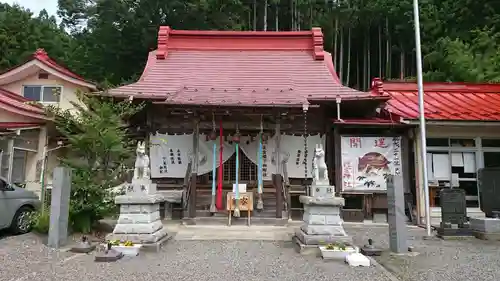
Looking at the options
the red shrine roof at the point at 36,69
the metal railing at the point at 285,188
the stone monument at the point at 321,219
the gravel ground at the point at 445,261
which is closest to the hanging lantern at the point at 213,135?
the metal railing at the point at 285,188

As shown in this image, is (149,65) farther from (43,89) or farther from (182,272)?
(182,272)

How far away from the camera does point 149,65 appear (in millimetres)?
14273

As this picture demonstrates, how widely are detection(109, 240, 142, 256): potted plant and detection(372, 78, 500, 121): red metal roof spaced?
8.59 metres

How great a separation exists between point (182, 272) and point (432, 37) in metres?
24.9

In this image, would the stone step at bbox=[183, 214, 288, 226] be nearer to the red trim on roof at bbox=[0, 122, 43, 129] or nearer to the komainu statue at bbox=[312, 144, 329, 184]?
the komainu statue at bbox=[312, 144, 329, 184]

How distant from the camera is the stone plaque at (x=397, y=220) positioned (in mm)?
7117

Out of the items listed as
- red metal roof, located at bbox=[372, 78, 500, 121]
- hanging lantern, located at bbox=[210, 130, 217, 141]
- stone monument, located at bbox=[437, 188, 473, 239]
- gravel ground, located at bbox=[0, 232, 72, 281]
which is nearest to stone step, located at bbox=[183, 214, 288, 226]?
hanging lantern, located at bbox=[210, 130, 217, 141]

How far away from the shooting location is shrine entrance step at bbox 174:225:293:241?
8.71 m

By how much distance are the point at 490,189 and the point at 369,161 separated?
10.9 feet

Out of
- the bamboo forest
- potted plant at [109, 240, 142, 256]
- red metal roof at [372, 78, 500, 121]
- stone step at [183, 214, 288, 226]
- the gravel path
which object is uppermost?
the bamboo forest

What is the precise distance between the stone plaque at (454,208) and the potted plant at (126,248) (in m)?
7.24

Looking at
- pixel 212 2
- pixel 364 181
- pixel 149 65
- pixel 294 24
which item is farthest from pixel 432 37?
pixel 149 65

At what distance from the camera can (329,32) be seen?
28797 mm

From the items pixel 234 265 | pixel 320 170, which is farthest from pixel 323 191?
pixel 234 265
